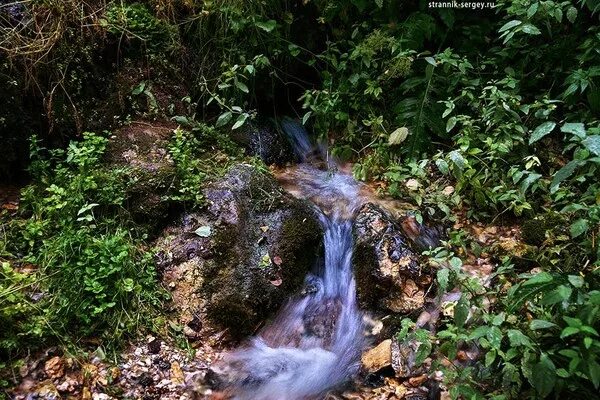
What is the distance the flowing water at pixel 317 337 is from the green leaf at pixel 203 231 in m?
0.86

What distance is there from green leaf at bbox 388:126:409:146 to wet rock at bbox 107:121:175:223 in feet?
6.80

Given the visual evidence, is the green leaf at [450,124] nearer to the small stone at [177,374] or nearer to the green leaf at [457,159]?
the green leaf at [457,159]

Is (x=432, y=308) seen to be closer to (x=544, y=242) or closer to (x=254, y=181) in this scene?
(x=544, y=242)

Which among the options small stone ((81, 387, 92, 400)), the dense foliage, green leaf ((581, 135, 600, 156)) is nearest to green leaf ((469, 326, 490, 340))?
the dense foliage

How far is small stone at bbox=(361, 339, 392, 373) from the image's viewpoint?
3.02m

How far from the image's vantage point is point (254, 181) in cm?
399

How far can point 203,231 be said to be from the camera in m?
3.58

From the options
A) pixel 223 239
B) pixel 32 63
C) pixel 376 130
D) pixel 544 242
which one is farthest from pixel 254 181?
pixel 544 242

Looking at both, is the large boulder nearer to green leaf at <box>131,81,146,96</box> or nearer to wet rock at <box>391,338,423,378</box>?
wet rock at <box>391,338,423,378</box>

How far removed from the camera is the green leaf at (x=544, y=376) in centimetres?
212

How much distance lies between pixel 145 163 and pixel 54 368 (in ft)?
5.69

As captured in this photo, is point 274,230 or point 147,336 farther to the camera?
point 274,230

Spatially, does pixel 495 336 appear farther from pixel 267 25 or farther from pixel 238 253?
pixel 267 25

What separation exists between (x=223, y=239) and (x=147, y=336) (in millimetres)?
914
